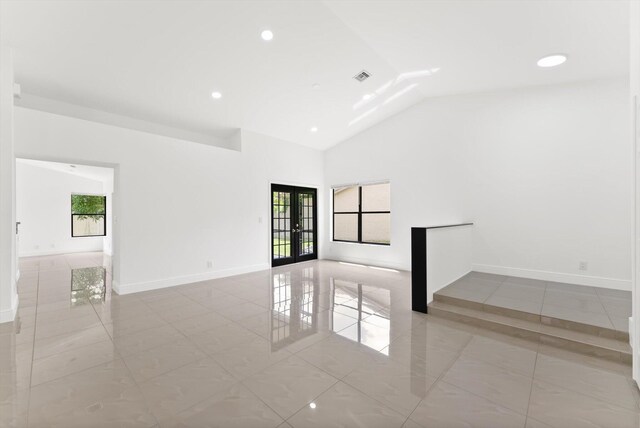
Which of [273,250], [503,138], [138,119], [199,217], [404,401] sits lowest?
[404,401]

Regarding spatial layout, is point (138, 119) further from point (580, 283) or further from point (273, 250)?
point (580, 283)

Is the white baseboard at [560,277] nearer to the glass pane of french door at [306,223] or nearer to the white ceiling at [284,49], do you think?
the white ceiling at [284,49]

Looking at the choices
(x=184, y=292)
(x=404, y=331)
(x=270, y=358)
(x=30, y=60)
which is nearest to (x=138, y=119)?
(x=30, y=60)

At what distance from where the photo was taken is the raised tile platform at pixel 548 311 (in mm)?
2531

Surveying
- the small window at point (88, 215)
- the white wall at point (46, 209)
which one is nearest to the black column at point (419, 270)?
the white wall at point (46, 209)

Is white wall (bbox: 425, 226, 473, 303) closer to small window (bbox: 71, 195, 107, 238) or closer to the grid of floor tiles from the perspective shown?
the grid of floor tiles

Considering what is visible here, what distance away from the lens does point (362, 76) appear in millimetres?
4605

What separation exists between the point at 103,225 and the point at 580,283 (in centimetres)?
1313

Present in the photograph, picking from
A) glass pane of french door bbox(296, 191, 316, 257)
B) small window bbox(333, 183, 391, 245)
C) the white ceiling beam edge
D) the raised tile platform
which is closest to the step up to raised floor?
the raised tile platform

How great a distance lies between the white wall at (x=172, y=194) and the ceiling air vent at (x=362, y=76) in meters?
2.49

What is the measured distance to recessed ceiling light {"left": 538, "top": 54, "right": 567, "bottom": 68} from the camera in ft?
11.7

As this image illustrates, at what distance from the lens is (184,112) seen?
4953 millimetres

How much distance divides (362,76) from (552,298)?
4260 millimetres

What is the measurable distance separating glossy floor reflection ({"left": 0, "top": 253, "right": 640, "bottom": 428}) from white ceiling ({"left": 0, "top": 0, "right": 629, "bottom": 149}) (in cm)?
327
